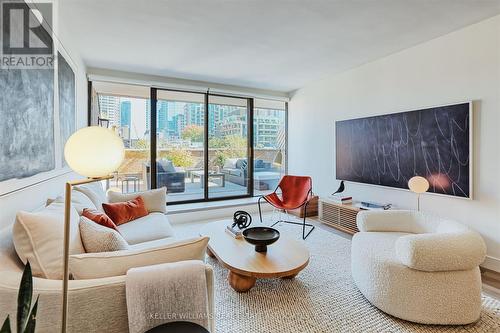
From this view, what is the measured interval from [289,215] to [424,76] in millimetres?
2939

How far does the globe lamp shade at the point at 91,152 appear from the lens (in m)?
1.09

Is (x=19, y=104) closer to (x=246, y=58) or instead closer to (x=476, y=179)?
(x=246, y=58)

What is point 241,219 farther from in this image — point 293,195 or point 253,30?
point 253,30

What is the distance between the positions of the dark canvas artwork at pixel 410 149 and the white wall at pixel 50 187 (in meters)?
3.75

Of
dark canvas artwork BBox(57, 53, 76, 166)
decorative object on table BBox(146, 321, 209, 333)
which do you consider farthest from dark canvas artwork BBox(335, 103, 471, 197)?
dark canvas artwork BBox(57, 53, 76, 166)

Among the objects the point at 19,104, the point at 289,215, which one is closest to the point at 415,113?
the point at 289,215

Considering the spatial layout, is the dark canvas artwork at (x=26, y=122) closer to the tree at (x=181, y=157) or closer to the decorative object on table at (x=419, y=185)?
the tree at (x=181, y=157)

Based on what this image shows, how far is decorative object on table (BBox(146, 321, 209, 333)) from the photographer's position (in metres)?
1.03

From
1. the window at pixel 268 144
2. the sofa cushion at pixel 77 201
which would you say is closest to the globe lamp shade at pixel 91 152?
the sofa cushion at pixel 77 201

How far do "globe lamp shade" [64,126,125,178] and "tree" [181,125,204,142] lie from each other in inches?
141

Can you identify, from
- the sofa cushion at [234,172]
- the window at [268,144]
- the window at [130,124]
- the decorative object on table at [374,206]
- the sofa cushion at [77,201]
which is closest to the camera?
the sofa cushion at [77,201]

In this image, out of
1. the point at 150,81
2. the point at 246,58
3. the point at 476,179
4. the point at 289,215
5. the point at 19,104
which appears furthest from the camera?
the point at 289,215

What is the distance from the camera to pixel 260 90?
5129 millimetres

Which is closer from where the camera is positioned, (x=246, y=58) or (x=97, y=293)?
(x=97, y=293)
